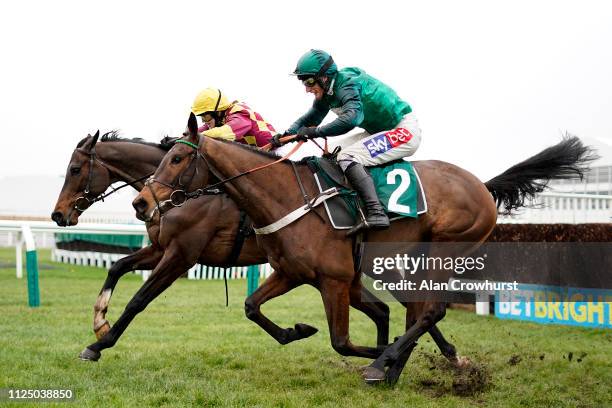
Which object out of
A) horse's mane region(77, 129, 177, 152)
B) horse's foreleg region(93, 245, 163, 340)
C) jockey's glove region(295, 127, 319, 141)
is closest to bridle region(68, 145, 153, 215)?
horse's mane region(77, 129, 177, 152)

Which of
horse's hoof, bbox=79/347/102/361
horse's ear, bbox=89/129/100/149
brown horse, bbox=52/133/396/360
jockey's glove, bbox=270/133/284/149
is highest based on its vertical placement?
horse's ear, bbox=89/129/100/149

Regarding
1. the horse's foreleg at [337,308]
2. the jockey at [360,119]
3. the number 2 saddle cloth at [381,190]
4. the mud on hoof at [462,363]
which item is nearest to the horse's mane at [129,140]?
the jockey at [360,119]

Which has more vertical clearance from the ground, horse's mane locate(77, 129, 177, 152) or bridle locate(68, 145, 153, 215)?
horse's mane locate(77, 129, 177, 152)

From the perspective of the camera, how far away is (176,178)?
4430mm

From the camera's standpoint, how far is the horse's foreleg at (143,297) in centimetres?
514

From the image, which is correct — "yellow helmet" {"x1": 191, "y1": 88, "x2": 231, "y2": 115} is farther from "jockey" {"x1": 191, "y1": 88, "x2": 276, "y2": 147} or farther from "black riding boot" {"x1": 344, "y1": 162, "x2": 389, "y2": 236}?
"black riding boot" {"x1": 344, "y1": 162, "x2": 389, "y2": 236}

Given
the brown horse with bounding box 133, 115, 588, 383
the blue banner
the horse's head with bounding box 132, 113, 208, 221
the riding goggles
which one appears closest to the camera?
the horse's head with bounding box 132, 113, 208, 221

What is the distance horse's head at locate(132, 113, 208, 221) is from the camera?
4.29 meters

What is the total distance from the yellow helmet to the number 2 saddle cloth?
1.17m

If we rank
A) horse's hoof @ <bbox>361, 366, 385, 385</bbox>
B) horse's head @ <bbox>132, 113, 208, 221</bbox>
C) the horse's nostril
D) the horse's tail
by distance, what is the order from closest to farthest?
1. horse's head @ <bbox>132, 113, 208, 221</bbox>
2. horse's hoof @ <bbox>361, 366, 385, 385</bbox>
3. the horse's nostril
4. the horse's tail

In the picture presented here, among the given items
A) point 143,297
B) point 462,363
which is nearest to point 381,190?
point 462,363

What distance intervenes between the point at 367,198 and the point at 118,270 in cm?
233

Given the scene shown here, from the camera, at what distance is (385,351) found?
469cm

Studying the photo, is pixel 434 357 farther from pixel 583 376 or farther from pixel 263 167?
pixel 263 167
